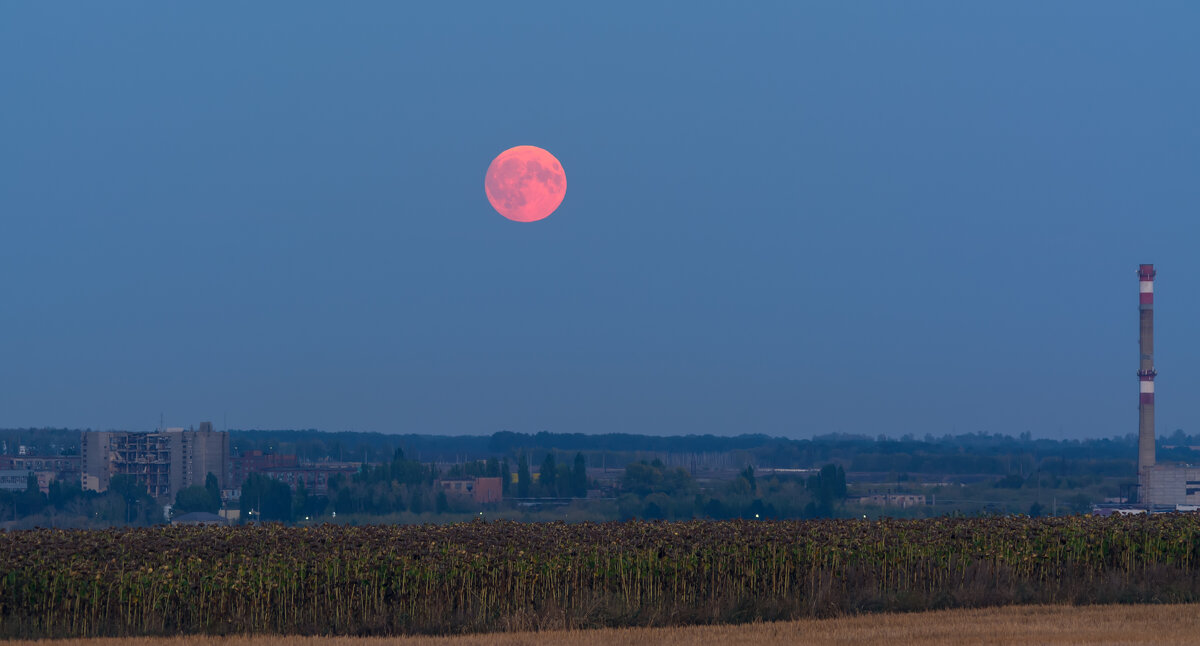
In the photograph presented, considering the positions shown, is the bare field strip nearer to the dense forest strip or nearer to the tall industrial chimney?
the dense forest strip

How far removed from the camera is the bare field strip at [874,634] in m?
23.0

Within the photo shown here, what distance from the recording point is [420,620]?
2591 cm

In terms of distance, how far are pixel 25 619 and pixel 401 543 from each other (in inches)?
287

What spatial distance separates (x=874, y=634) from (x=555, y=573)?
22.6 feet

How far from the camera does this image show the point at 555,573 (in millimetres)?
27469

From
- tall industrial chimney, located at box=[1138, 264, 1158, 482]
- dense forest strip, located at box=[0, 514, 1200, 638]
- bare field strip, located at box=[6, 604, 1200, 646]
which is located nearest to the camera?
bare field strip, located at box=[6, 604, 1200, 646]

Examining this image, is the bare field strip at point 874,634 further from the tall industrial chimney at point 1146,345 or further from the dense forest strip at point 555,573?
the tall industrial chimney at point 1146,345

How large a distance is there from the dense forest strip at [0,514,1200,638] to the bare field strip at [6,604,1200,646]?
129 cm

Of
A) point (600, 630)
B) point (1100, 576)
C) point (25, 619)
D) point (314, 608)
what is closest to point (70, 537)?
point (25, 619)

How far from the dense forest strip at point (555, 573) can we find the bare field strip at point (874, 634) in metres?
1.29

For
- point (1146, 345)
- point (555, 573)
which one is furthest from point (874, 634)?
point (1146, 345)

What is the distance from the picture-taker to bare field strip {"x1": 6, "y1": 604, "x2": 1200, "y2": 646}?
23.0 m

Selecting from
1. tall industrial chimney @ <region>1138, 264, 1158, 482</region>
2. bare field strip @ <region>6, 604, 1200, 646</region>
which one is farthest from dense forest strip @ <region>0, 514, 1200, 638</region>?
tall industrial chimney @ <region>1138, 264, 1158, 482</region>

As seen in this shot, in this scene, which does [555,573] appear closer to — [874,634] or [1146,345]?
[874,634]
